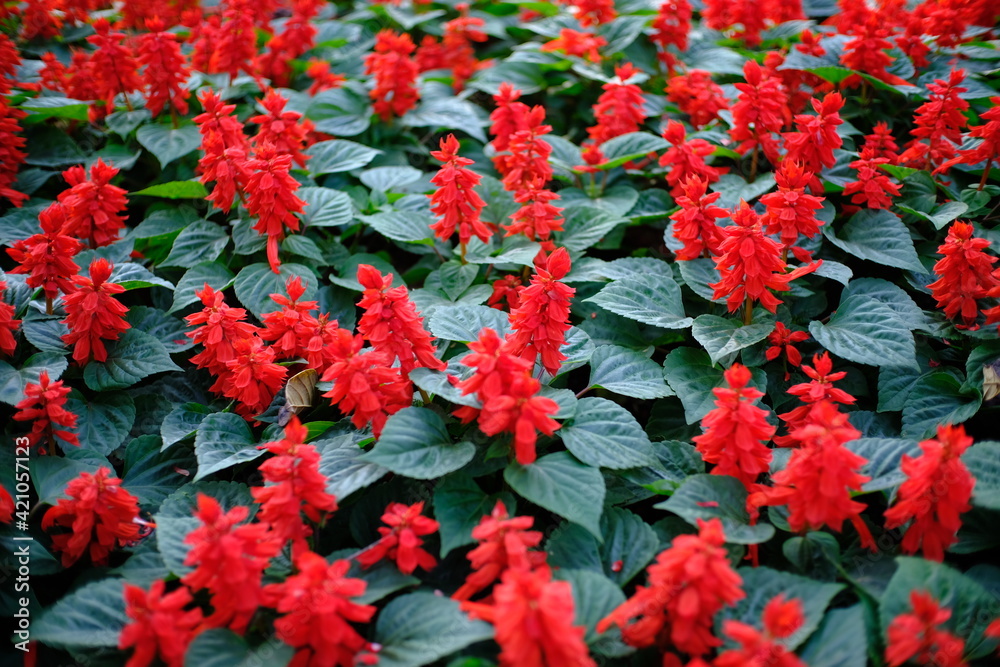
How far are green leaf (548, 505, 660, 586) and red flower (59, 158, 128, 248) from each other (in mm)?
1996

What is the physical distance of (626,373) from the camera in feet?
7.21

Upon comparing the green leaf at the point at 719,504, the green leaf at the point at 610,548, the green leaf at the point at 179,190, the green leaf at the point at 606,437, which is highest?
the green leaf at the point at 179,190

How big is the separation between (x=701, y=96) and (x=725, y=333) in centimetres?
137

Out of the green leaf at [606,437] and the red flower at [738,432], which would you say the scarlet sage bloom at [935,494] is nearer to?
the red flower at [738,432]

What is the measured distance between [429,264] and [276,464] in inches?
57.9

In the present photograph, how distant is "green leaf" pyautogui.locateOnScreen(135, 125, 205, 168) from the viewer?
3004 mm

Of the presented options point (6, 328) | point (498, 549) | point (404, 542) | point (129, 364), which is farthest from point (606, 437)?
point (6, 328)

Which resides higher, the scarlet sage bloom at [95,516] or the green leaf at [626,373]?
the green leaf at [626,373]

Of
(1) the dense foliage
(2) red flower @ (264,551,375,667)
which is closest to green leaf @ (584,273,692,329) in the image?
(1) the dense foliage

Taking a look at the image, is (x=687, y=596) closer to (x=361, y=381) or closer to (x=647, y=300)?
(x=361, y=381)

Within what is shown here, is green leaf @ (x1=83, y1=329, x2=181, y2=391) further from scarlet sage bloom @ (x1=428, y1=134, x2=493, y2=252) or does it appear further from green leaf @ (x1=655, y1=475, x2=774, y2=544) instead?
green leaf @ (x1=655, y1=475, x2=774, y2=544)

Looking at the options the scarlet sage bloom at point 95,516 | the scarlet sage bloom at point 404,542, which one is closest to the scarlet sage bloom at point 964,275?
the scarlet sage bloom at point 404,542

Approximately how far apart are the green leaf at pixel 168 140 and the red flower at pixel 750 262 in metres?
2.28

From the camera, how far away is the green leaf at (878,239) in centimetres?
238
